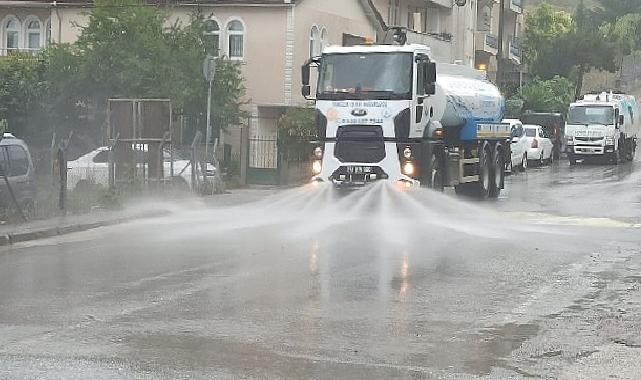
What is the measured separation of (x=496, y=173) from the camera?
92.7ft

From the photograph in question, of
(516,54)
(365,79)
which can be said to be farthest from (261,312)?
(516,54)

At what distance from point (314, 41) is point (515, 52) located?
1262 inches

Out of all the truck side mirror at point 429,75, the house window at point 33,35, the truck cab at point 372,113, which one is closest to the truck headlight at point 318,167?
the truck cab at point 372,113

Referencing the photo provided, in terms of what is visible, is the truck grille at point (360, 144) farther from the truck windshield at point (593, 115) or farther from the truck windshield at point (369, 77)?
the truck windshield at point (593, 115)

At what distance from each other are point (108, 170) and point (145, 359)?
1636 cm

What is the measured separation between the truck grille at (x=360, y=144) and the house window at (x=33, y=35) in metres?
20.5

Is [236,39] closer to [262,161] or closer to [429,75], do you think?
[262,161]

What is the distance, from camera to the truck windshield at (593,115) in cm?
4519

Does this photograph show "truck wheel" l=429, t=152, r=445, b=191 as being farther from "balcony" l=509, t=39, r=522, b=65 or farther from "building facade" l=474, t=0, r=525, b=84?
"balcony" l=509, t=39, r=522, b=65

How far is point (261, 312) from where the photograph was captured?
1012 centimetres

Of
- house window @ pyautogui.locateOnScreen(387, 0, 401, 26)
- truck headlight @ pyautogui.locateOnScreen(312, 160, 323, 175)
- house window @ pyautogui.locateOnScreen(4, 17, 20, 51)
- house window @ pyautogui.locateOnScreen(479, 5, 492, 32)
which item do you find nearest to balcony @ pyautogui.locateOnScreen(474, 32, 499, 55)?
house window @ pyautogui.locateOnScreen(479, 5, 492, 32)

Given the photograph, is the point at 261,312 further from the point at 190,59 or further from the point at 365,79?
the point at 190,59

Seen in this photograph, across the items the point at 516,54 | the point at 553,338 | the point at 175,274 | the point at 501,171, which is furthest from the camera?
the point at 516,54

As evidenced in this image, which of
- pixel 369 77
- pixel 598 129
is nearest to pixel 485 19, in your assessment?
pixel 598 129
